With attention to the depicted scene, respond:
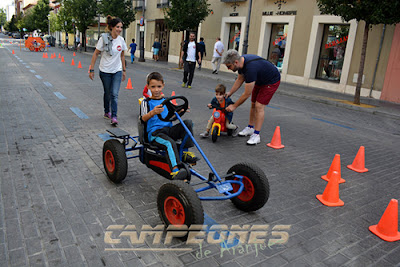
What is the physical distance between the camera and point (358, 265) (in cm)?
274

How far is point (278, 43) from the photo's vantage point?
61.5 feet

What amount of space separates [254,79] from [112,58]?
2822mm

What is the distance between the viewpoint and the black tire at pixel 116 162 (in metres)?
3.80

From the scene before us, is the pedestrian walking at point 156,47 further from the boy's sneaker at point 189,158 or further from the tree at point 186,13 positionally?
the boy's sneaker at point 189,158

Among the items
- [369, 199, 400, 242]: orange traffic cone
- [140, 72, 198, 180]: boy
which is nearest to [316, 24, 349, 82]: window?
[369, 199, 400, 242]: orange traffic cone

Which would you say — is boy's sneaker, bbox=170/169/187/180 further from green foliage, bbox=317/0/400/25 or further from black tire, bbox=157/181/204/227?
green foliage, bbox=317/0/400/25

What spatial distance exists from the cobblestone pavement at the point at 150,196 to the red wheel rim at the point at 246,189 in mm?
187

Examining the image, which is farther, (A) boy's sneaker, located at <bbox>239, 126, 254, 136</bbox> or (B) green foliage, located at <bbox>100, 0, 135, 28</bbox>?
(B) green foliage, located at <bbox>100, 0, 135, 28</bbox>

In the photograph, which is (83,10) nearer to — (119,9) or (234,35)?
(119,9)

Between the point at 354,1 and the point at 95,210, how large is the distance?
35.5ft

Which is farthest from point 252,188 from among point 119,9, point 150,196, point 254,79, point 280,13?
point 119,9

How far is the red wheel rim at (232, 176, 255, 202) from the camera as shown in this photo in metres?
3.32

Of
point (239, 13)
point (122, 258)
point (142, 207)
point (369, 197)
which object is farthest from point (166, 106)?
point (239, 13)

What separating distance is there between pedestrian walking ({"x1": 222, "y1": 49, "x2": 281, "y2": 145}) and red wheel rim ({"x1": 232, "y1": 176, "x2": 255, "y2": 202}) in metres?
2.35
